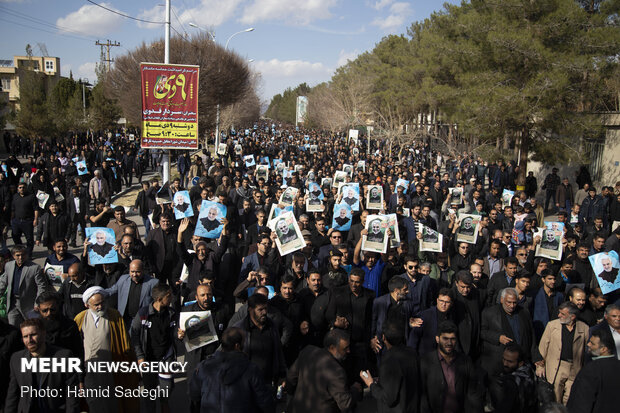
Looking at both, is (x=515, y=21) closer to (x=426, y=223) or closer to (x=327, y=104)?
(x=426, y=223)

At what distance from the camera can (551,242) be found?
313 inches

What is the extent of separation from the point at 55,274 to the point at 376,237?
430 centimetres

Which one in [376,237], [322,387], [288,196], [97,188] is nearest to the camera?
[322,387]

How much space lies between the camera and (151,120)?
533 inches

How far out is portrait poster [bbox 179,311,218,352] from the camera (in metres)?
4.79

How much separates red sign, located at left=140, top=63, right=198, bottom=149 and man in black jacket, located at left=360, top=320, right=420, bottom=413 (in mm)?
10691

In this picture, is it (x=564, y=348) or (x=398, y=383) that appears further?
(x=564, y=348)

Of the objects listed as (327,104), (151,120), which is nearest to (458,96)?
(151,120)

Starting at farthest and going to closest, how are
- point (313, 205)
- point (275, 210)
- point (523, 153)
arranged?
1. point (523, 153)
2. point (313, 205)
3. point (275, 210)

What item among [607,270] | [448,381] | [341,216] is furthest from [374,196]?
[448,381]

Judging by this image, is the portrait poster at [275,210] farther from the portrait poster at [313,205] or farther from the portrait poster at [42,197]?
the portrait poster at [42,197]

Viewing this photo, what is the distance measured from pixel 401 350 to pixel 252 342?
53.7 inches

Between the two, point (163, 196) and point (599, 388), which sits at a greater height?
point (163, 196)

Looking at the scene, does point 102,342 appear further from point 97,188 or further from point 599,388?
point 97,188
